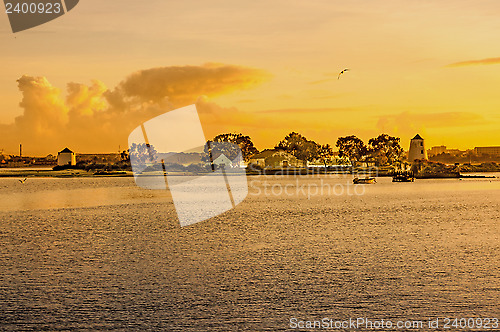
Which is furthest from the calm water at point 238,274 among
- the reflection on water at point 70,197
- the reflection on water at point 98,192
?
the reflection on water at point 98,192

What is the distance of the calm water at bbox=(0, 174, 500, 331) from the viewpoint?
12.5 meters

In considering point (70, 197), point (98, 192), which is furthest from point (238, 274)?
point (98, 192)

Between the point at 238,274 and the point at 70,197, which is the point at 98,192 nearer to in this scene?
the point at 70,197

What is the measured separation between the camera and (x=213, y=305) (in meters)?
13.3

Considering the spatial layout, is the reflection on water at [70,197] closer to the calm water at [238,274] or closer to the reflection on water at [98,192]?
the reflection on water at [98,192]

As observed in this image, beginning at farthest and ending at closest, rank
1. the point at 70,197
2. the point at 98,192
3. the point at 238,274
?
the point at 98,192 → the point at 70,197 → the point at 238,274

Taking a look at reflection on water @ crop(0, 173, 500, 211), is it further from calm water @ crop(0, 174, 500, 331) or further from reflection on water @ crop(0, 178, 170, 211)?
Answer: calm water @ crop(0, 174, 500, 331)

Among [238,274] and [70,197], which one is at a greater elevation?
[70,197]

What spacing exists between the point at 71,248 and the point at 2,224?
13373mm

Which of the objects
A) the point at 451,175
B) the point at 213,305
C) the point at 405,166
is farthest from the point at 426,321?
the point at 405,166

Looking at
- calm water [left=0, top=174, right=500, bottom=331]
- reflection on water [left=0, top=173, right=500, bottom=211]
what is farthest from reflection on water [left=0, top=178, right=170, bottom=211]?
calm water [left=0, top=174, right=500, bottom=331]

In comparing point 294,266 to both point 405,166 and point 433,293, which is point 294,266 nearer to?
point 433,293

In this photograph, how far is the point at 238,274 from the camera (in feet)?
57.0

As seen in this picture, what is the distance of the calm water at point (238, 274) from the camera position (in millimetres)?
12480
